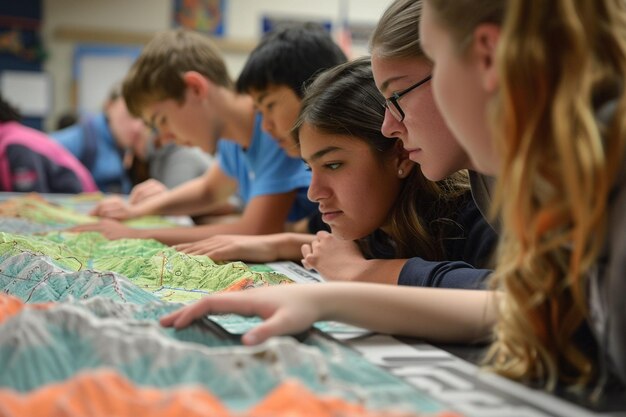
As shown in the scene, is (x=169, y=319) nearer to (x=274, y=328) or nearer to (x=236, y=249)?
(x=274, y=328)

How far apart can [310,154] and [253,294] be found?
564 millimetres

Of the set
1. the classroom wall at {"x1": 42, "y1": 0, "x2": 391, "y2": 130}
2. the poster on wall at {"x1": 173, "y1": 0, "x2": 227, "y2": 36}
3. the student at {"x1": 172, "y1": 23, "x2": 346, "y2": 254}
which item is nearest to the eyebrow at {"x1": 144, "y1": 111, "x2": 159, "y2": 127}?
the student at {"x1": 172, "y1": 23, "x2": 346, "y2": 254}

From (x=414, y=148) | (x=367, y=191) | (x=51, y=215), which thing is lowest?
(x=51, y=215)

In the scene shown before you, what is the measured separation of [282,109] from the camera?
2.01 metres

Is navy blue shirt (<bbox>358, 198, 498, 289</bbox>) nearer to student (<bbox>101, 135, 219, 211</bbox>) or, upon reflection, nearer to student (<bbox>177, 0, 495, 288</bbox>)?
student (<bbox>177, 0, 495, 288</bbox>)

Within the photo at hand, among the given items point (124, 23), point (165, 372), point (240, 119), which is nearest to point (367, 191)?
point (165, 372)

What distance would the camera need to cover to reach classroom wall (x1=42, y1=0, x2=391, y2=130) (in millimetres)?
6086

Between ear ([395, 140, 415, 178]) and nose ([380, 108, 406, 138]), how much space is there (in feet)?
0.37

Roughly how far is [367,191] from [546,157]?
0.71 m

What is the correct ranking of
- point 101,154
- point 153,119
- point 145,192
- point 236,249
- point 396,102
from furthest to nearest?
point 101,154, point 145,192, point 153,119, point 236,249, point 396,102

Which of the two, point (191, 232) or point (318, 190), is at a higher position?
point (318, 190)

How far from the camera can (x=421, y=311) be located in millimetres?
934

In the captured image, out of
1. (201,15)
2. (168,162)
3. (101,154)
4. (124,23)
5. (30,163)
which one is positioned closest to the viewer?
(30,163)

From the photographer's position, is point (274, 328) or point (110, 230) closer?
point (274, 328)
